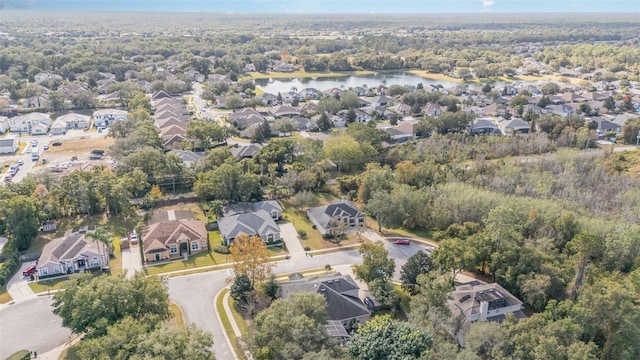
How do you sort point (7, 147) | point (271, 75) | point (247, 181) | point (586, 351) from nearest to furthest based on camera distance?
point (586, 351)
point (247, 181)
point (7, 147)
point (271, 75)

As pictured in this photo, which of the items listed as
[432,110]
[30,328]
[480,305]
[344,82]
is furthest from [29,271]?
[344,82]

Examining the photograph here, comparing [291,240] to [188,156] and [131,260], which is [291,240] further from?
[188,156]

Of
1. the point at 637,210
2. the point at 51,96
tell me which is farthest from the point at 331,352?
the point at 51,96

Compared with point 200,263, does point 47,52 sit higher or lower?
higher

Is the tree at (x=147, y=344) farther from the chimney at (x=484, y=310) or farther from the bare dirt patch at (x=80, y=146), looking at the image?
the bare dirt patch at (x=80, y=146)

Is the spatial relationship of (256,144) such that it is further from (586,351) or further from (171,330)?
(586,351)

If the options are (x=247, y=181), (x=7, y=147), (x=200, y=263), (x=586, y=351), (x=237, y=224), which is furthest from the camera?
(x=7, y=147)

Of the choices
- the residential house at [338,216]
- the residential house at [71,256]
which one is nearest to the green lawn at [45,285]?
the residential house at [71,256]

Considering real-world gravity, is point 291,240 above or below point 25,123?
below

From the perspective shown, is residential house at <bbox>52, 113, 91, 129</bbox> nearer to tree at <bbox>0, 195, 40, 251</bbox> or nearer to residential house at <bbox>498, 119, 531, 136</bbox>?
tree at <bbox>0, 195, 40, 251</bbox>
